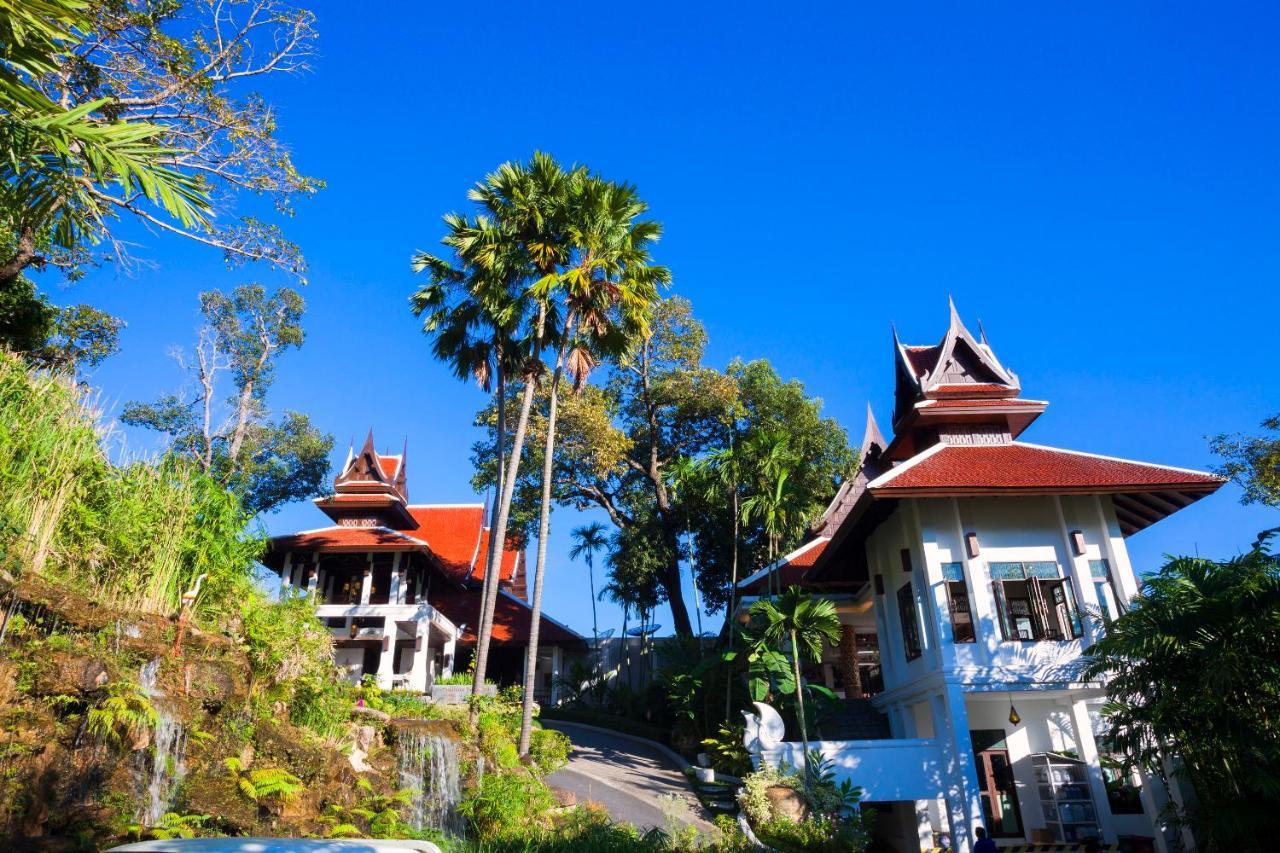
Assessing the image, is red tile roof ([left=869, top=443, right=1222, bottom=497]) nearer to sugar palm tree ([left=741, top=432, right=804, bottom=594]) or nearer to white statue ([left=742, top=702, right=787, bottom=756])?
sugar palm tree ([left=741, top=432, right=804, bottom=594])

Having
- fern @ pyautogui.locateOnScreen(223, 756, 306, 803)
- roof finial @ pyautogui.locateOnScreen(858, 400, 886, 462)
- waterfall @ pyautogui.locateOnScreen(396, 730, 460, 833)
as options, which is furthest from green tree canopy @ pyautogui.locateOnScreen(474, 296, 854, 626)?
fern @ pyautogui.locateOnScreen(223, 756, 306, 803)

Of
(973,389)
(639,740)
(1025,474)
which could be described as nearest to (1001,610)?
(1025,474)

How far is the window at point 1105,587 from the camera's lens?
15430 millimetres

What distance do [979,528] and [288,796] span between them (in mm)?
13768

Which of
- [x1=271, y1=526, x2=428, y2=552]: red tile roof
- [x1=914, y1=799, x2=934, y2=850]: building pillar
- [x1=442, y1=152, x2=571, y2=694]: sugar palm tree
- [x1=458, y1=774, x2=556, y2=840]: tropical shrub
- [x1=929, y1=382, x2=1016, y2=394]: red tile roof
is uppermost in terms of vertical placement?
[x1=442, y1=152, x2=571, y2=694]: sugar palm tree

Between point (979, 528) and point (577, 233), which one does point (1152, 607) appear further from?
point (577, 233)

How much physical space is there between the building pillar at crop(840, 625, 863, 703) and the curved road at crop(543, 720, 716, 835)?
17.9 ft

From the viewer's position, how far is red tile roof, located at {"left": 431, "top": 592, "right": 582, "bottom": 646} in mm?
28266

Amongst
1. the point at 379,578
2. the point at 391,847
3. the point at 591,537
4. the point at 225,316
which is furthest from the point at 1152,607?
the point at 225,316

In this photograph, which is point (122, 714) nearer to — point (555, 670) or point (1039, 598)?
point (1039, 598)

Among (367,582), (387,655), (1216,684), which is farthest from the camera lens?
(367,582)

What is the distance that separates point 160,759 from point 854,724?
1552 cm

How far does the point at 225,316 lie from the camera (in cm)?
2922

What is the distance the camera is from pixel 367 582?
82.1 ft
